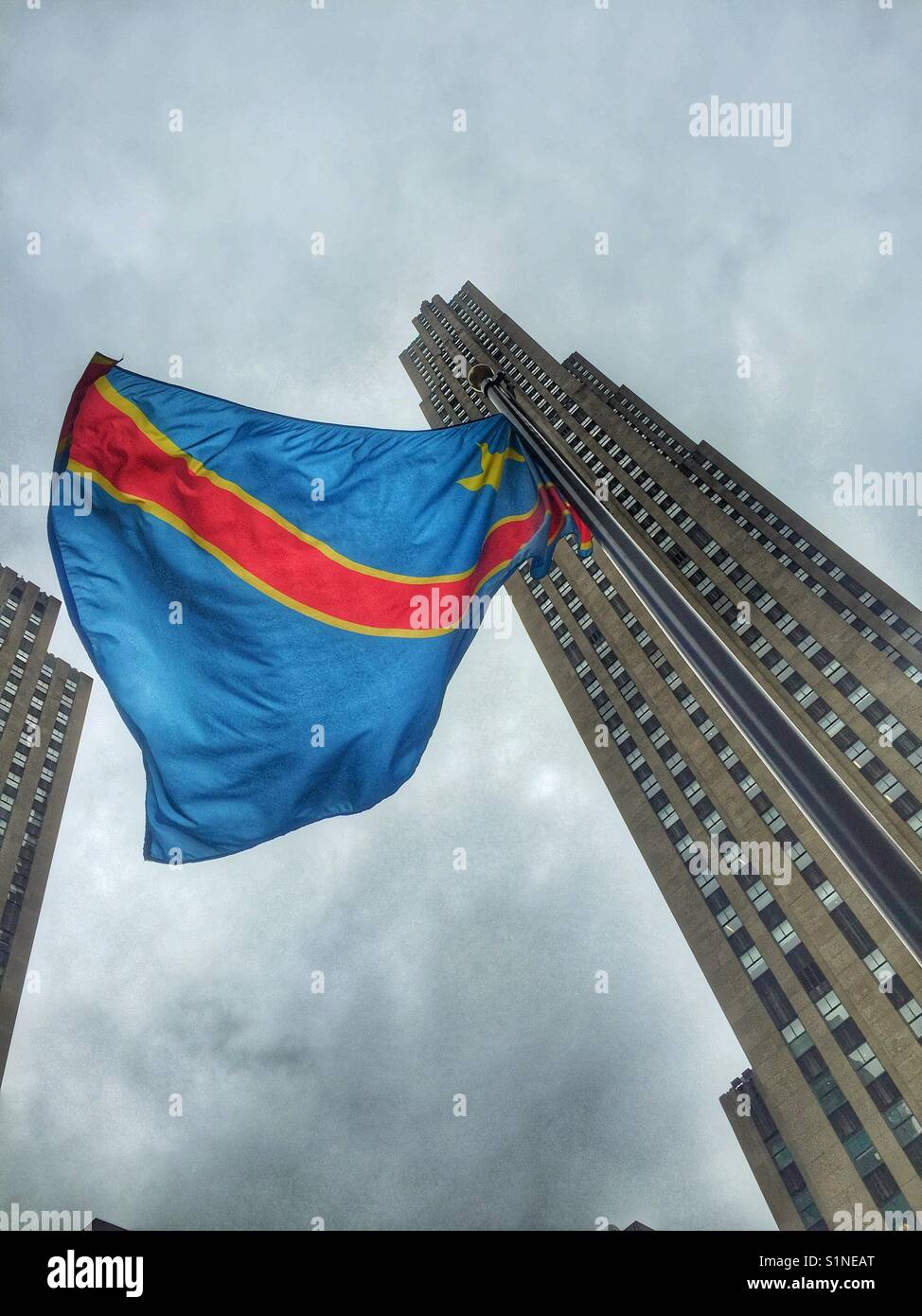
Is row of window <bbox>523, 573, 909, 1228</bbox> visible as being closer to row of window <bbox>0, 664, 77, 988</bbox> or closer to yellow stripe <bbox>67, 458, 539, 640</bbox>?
yellow stripe <bbox>67, 458, 539, 640</bbox>

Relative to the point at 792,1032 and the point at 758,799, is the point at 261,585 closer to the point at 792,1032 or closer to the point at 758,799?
the point at 792,1032

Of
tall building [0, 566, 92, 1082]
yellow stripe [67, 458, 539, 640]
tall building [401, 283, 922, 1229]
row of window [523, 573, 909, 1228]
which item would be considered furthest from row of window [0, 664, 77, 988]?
yellow stripe [67, 458, 539, 640]

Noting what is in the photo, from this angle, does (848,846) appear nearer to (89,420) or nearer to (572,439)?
(89,420)

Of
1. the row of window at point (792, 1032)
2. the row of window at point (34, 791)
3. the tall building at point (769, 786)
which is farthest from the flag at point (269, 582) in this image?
the row of window at point (34, 791)

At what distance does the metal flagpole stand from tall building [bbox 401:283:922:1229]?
2266 cm

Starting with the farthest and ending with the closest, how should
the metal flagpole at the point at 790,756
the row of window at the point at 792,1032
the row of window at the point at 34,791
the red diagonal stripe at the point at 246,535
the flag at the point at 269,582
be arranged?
the row of window at the point at 34,791, the row of window at the point at 792,1032, the red diagonal stripe at the point at 246,535, the flag at the point at 269,582, the metal flagpole at the point at 790,756

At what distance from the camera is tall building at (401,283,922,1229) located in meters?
45.0

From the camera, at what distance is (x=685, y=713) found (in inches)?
2440

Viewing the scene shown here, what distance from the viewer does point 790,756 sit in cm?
594

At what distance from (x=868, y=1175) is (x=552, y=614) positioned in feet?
157

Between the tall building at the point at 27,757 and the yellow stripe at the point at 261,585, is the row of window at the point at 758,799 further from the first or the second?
the yellow stripe at the point at 261,585

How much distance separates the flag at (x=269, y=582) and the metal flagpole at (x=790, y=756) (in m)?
2.33

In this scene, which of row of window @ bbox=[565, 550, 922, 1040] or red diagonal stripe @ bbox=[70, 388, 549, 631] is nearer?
red diagonal stripe @ bbox=[70, 388, 549, 631]

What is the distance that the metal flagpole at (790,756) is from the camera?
204 inches
